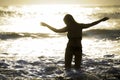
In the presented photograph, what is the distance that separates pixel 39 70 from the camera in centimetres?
1212

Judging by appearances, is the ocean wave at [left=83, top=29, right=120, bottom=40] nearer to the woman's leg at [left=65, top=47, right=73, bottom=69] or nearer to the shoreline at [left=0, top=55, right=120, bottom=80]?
the shoreline at [left=0, top=55, right=120, bottom=80]

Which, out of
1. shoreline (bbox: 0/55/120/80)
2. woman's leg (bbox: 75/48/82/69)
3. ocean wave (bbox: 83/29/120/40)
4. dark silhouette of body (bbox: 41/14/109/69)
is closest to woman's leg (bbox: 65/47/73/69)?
dark silhouette of body (bbox: 41/14/109/69)

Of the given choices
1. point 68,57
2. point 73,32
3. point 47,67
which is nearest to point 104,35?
point 47,67

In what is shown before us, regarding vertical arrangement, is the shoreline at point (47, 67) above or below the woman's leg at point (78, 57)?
below

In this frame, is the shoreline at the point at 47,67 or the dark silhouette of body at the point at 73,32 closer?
the dark silhouette of body at the point at 73,32

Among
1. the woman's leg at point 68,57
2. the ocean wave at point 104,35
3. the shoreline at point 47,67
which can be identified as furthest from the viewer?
the ocean wave at point 104,35

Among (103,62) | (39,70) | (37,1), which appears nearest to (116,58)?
(103,62)

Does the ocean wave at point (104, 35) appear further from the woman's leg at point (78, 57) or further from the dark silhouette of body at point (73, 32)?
the dark silhouette of body at point (73, 32)

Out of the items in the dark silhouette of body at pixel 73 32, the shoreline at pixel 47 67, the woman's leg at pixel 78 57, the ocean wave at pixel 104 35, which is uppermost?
the ocean wave at pixel 104 35

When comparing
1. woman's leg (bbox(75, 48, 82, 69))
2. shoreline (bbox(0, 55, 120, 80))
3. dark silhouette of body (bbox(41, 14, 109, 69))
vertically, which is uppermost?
dark silhouette of body (bbox(41, 14, 109, 69))

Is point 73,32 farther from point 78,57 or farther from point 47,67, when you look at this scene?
point 47,67

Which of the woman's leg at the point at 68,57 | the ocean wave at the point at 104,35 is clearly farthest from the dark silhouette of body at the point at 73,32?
the ocean wave at the point at 104,35

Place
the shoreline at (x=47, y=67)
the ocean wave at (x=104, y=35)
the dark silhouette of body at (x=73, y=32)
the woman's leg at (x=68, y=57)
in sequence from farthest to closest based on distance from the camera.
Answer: the ocean wave at (x=104, y=35)
the woman's leg at (x=68, y=57)
the shoreline at (x=47, y=67)
the dark silhouette of body at (x=73, y=32)

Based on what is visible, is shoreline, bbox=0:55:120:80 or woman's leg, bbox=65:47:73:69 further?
woman's leg, bbox=65:47:73:69
